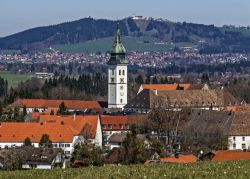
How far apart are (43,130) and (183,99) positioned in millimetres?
37348

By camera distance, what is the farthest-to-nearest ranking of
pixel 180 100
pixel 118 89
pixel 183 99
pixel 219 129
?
pixel 118 89 → pixel 183 99 → pixel 180 100 → pixel 219 129

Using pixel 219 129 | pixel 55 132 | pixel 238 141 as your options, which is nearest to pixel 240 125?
pixel 238 141

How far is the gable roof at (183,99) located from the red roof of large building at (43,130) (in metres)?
27.0

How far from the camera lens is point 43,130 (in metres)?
72.3

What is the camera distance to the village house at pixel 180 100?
335 ft

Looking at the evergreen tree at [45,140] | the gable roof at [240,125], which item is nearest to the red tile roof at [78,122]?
the evergreen tree at [45,140]

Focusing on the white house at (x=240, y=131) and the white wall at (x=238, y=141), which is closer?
the white wall at (x=238, y=141)

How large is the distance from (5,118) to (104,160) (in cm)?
3992

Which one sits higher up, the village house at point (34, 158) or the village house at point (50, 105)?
the village house at point (34, 158)

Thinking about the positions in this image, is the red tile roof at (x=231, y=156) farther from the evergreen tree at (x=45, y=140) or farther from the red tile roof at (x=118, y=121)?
the red tile roof at (x=118, y=121)

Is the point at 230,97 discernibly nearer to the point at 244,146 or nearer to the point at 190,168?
the point at 244,146

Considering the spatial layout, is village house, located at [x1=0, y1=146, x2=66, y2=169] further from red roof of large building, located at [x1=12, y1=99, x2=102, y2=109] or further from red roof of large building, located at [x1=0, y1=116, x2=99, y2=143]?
red roof of large building, located at [x1=12, y1=99, x2=102, y2=109]

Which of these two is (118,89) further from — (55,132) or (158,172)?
(158,172)

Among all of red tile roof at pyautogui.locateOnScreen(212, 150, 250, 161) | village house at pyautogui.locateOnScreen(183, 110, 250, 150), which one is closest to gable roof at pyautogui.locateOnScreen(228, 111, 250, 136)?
village house at pyautogui.locateOnScreen(183, 110, 250, 150)
